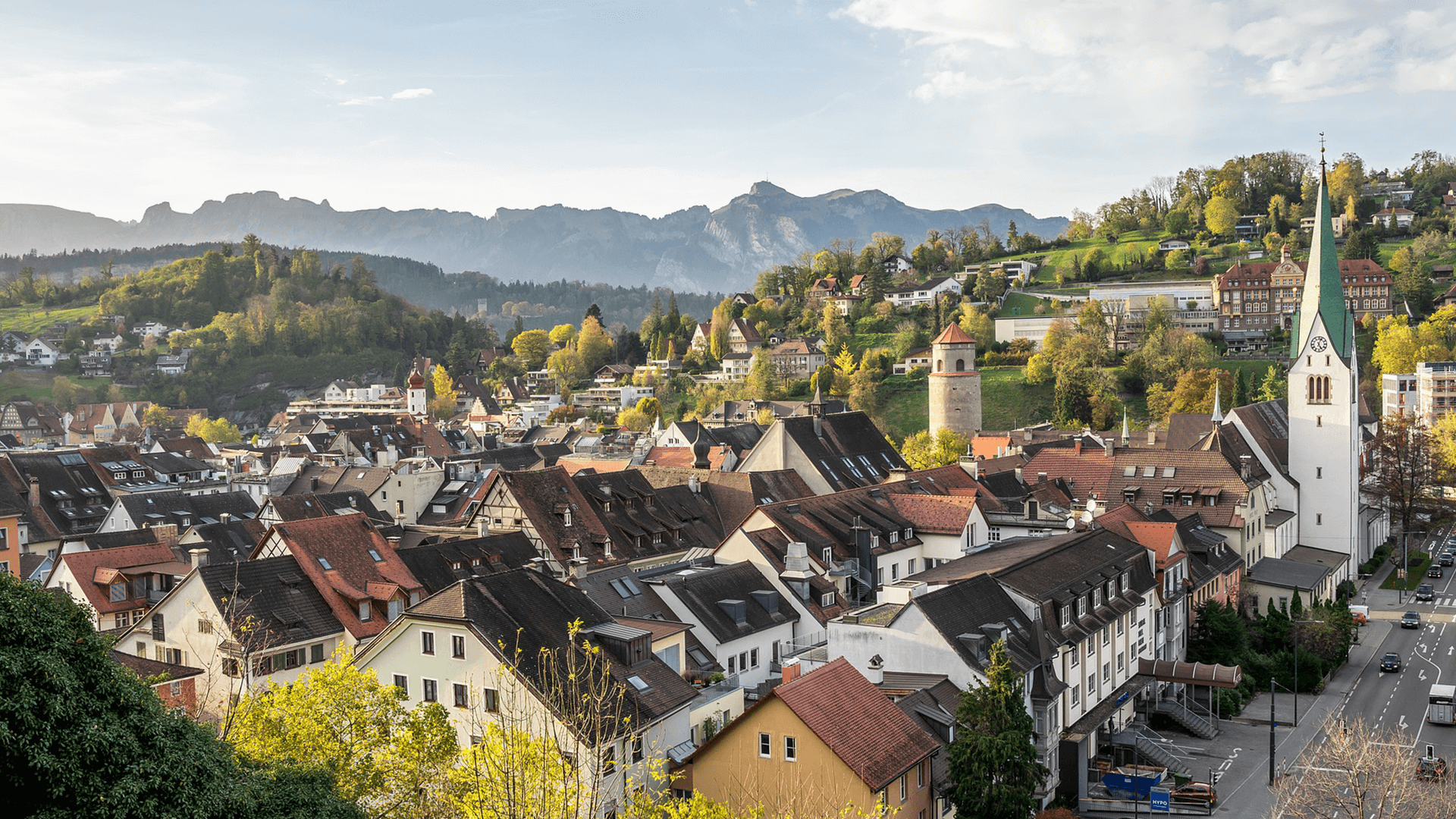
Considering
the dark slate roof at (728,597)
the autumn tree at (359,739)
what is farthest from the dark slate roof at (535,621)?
the dark slate roof at (728,597)

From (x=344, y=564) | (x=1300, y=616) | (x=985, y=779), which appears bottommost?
(x=1300, y=616)

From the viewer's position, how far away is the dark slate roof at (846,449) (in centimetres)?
6600

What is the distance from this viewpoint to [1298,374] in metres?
69.8

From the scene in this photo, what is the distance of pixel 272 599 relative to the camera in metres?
37.1

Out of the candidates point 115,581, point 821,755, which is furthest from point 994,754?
point 115,581

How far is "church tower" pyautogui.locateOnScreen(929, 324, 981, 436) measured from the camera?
108375 mm

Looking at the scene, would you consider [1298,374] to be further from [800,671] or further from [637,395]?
[637,395]

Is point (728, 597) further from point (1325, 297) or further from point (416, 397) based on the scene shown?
point (416, 397)

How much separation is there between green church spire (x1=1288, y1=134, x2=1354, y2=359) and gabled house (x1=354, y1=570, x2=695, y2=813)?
5373 centimetres

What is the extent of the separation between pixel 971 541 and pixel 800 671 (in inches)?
706

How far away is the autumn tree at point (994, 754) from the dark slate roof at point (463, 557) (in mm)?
19565

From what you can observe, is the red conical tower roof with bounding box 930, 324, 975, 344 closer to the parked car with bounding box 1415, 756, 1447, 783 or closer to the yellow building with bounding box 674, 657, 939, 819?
the parked car with bounding box 1415, 756, 1447, 783

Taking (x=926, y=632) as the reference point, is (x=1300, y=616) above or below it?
below

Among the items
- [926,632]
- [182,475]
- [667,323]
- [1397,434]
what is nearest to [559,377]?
[667,323]
